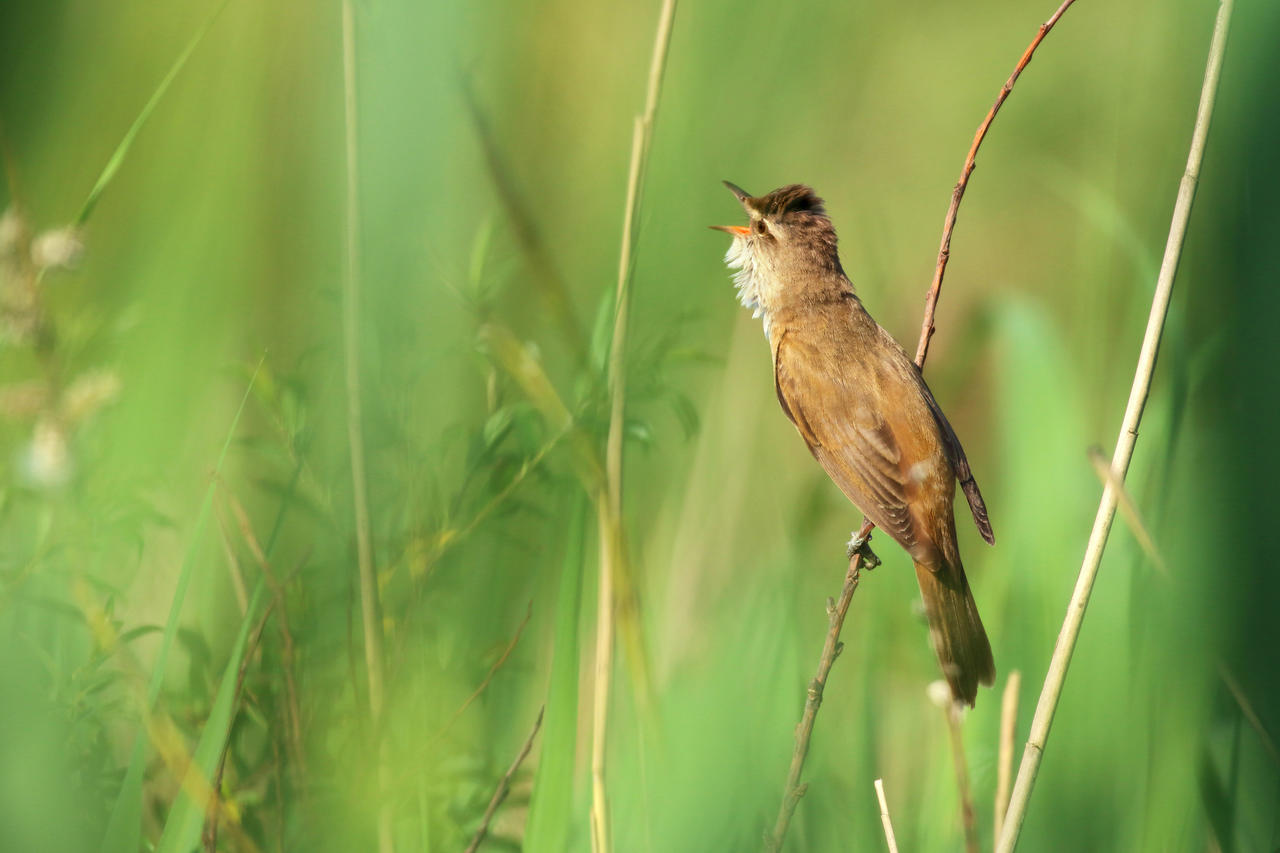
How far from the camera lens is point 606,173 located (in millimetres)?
1655

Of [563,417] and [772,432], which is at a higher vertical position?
[563,417]

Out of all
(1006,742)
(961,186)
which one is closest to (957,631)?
(1006,742)

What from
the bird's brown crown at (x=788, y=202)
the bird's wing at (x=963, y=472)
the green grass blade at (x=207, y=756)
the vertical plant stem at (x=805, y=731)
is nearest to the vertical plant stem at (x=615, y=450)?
the vertical plant stem at (x=805, y=731)

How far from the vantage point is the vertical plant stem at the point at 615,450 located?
1111 millimetres

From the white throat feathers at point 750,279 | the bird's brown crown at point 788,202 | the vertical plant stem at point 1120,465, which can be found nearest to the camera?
the vertical plant stem at point 1120,465

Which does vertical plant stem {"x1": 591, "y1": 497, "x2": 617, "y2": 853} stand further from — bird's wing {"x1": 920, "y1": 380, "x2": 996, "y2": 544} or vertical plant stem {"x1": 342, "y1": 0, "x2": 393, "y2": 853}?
bird's wing {"x1": 920, "y1": 380, "x2": 996, "y2": 544}

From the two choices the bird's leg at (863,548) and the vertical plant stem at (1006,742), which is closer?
the vertical plant stem at (1006,742)

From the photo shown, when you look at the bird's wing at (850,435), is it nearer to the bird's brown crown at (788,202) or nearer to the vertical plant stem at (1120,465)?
the bird's brown crown at (788,202)

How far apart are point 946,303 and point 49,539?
351 cm

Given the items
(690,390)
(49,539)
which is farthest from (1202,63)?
(49,539)

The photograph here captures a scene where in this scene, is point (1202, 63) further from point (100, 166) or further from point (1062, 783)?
point (100, 166)

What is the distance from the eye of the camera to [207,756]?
1.11 meters

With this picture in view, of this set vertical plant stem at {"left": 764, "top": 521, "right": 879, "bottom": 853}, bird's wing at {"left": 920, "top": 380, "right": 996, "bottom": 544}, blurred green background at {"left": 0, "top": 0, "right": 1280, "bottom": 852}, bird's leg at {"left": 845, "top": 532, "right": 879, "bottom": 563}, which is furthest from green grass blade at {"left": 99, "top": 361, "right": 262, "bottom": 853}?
bird's wing at {"left": 920, "top": 380, "right": 996, "bottom": 544}

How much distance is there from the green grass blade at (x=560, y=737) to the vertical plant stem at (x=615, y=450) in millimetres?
32
